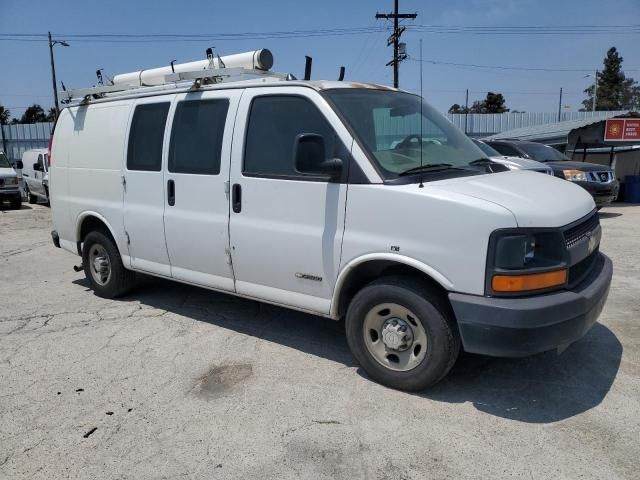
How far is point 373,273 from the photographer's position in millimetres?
3795

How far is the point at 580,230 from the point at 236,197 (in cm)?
258

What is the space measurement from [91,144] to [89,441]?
359 cm

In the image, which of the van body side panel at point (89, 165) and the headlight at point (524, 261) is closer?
the headlight at point (524, 261)

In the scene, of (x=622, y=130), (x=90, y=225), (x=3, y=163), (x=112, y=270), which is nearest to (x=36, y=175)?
(x=3, y=163)

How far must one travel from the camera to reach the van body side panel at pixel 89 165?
540cm

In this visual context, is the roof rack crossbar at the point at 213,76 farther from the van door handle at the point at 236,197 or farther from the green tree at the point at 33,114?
the green tree at the point at 33,114

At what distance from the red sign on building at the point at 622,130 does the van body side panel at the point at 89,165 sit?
14.5 metres

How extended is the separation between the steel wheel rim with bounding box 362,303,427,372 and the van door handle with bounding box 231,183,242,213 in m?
1.41

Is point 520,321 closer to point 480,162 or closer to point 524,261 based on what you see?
point 524,261

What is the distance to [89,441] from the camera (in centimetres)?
314

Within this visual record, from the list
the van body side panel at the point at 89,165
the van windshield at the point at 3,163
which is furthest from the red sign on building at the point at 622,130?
the van windshield at the point at 3,163

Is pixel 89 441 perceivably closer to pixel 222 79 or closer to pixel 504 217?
pixel 504 217

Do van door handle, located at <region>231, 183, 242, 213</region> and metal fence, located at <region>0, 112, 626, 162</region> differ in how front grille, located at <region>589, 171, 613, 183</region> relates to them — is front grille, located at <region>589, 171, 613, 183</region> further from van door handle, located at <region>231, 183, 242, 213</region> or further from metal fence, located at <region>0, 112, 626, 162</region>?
metal fence, located at <region>0, 112, 626, 162</region>

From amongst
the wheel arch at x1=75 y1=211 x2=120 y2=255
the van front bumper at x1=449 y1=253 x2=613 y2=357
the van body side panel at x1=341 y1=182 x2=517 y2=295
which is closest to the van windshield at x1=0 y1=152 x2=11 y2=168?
the wheel arch at x1=75 y1=211 x2=120 y2=255
